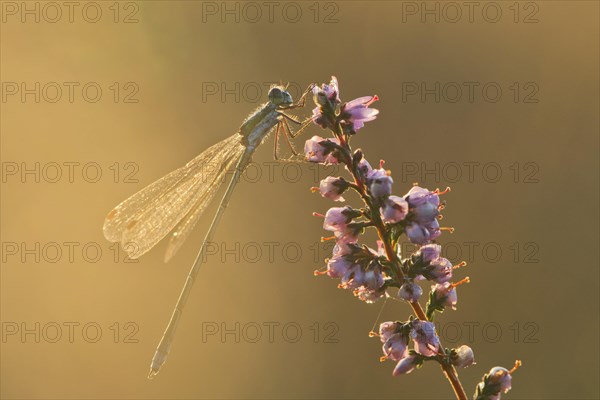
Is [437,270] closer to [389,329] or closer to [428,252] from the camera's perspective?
[428,252]

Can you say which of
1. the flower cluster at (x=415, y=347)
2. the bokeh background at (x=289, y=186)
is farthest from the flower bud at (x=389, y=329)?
the bokeh background at (x=289, y=186)

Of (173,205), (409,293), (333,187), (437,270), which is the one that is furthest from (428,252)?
(173,205)

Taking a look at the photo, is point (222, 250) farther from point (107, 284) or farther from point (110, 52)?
point (110, 52)

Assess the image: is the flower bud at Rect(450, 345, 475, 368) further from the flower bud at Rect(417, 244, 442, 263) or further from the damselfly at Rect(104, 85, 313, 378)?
the damselfly at Rect(104, 85, 313, 378)

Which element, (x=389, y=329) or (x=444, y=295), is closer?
(x=389, y=329)

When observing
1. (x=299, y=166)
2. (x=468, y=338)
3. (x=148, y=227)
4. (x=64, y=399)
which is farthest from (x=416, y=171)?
(x=64, y=399)
